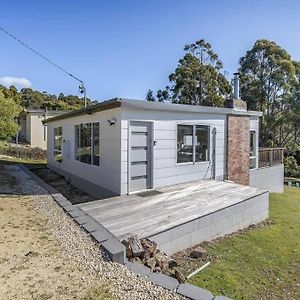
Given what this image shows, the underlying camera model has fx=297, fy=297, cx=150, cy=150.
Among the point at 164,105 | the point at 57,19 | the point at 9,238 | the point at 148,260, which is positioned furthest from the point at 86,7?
the point at 148,260

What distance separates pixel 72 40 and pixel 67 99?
3533cm

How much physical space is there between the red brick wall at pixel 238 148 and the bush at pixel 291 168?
13.8m

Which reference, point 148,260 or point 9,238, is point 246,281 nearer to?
point 148,260

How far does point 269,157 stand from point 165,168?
7.72 metres

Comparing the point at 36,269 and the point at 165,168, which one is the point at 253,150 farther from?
the point at 36,269

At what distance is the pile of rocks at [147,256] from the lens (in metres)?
4.40

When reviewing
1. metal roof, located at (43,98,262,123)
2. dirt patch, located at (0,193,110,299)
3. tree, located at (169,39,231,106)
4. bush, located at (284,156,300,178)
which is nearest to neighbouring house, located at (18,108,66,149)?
tree, located at (169,39,231,106)

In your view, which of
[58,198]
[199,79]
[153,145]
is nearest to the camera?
[58,198]

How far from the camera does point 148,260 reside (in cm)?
445

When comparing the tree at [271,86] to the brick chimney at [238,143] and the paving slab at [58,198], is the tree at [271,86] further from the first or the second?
the paving slab at [58,198]

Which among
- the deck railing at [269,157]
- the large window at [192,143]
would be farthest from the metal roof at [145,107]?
the deck railing at [269,157]

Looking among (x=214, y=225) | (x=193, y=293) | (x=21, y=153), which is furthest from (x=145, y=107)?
(x=21, y=153)

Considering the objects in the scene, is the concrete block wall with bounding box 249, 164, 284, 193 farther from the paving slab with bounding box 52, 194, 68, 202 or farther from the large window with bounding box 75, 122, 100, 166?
the paving slab with bounding box 52, 194, 68, 202

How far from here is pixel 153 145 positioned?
8.62 meters
